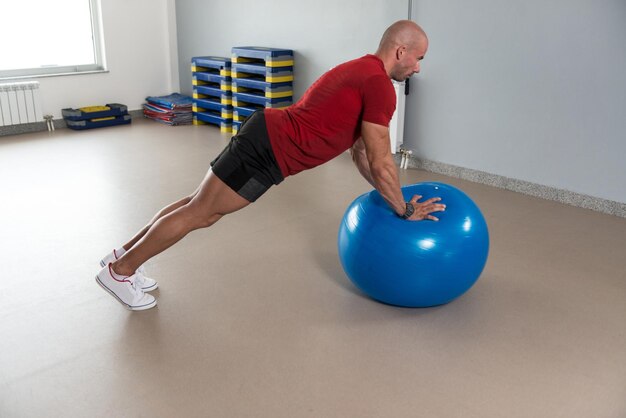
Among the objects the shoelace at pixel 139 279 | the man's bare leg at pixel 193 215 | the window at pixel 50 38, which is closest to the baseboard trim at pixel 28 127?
the window at pixel 50 38

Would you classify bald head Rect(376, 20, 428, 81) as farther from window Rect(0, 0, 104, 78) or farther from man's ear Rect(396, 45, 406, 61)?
window Rect(0, 0, 104, 78)

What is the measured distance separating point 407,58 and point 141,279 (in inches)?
60.4

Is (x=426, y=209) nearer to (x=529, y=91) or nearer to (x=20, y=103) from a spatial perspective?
(x=529, y=91)

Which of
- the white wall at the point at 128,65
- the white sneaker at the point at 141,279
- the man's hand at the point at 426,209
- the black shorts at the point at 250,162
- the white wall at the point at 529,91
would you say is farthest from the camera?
the white wall at the point at 128,65

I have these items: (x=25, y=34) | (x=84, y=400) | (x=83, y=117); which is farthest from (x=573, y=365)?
(x=25, y=34)

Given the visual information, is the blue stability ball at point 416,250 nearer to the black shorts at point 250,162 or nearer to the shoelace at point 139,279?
the black shorts at point 250,162

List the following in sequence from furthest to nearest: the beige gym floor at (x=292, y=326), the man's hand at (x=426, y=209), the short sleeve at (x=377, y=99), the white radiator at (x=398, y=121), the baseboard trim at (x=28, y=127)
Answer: the baseboard trim at (x=28, y=127), the white radiator at (x=398, y=121), the man's hand at (x=426, y=209), the short sleeve at (x=377, y=99), the beige gym floor at (x=292, y=326)

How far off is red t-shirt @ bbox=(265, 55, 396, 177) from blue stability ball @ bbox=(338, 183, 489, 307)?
1.18 ft

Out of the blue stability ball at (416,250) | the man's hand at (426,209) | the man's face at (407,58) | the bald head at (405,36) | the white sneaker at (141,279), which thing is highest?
the bald head at (405,36)

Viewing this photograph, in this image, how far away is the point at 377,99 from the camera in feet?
7.77

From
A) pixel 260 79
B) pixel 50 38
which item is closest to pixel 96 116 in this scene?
pixel 50 38

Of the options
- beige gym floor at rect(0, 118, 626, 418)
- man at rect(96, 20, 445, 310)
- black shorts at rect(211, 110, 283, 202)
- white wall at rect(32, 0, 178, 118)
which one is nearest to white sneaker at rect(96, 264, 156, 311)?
beige gym floor at rect(0, 118, 626, 418)

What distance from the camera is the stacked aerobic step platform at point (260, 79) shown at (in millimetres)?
5789

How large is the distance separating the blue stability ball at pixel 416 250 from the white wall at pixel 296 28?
2639 mm
